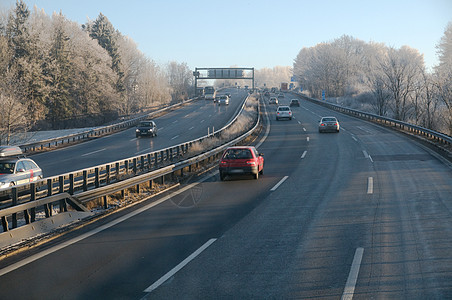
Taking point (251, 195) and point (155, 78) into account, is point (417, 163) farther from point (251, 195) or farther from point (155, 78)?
point (155, 78)

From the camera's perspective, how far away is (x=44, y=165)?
27.9 m

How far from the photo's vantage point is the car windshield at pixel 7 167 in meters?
16.9

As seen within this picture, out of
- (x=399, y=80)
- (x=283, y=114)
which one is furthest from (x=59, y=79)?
(x=399, y=80)

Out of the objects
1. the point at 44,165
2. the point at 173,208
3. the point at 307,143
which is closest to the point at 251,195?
the point at 173,208

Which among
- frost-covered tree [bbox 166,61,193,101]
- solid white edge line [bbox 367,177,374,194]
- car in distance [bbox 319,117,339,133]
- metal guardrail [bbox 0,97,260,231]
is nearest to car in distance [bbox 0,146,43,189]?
metal guardrail [bbox 0,97,260,231]

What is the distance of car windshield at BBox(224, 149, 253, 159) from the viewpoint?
65.2 feet

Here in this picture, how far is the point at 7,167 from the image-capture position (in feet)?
56.0

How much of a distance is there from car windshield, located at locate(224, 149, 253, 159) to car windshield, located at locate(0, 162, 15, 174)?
8354 mm

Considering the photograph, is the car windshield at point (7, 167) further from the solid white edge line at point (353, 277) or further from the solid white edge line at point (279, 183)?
the solid white edge line at point (353, 277)

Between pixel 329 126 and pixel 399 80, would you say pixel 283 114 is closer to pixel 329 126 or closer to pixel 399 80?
pixel 329 126

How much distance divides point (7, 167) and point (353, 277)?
547 inches

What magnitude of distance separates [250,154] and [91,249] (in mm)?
11148

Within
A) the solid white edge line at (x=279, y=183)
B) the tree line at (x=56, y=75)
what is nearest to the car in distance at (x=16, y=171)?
the solid white edge line at (x=279, y=183)

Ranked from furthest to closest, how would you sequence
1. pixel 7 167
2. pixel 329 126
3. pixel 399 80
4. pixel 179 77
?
pixel 179 77 → pixel 399 80 → pixel 329 126 → pixel 7 167
